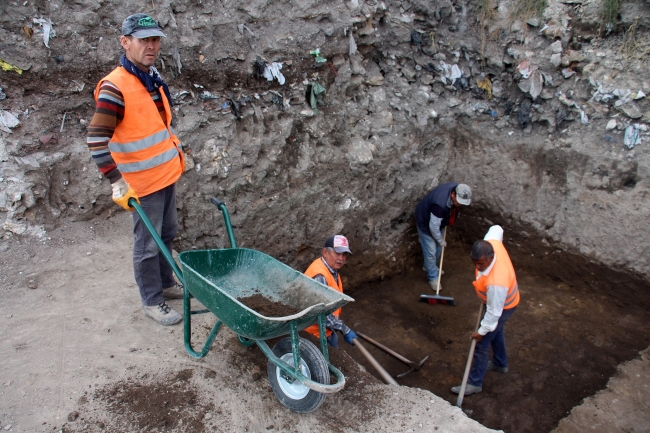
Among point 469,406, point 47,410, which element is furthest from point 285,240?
point 47,410

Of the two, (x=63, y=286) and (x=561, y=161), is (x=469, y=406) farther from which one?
(x=63, y=286)

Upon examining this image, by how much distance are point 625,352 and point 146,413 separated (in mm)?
4644

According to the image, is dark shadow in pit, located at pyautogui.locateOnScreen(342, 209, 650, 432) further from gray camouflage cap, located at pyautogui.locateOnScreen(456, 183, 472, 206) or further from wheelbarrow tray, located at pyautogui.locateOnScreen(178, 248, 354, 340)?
wheelbarrow tray, located at pyautogui.locateOnScreen(178, 248, 354, 340)

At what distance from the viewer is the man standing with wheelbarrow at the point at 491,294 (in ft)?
12.8

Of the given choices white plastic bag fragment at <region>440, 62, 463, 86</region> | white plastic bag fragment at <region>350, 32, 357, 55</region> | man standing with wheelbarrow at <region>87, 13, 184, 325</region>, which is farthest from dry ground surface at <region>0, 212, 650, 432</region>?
white plastic bag fragment at <region>350, 32, 357, 55</region>

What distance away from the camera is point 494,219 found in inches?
251

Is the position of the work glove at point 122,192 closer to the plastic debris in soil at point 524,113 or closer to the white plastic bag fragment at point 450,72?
the white plastic bag fragment at point 450,72

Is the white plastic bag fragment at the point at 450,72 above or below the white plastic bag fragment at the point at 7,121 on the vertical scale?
above

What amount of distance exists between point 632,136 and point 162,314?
528cm

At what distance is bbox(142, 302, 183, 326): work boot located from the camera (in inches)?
137

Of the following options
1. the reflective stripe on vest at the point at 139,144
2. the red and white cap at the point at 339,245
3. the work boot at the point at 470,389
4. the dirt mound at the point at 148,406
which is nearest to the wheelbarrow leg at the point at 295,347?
the dirt mound at the point at 148,406

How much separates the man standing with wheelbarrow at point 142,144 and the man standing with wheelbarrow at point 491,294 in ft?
7.87

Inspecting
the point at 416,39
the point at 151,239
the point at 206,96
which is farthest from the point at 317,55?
the point at 151,239

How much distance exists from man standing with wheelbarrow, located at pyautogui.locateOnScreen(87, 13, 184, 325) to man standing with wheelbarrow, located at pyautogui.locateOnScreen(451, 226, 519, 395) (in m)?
2.40
